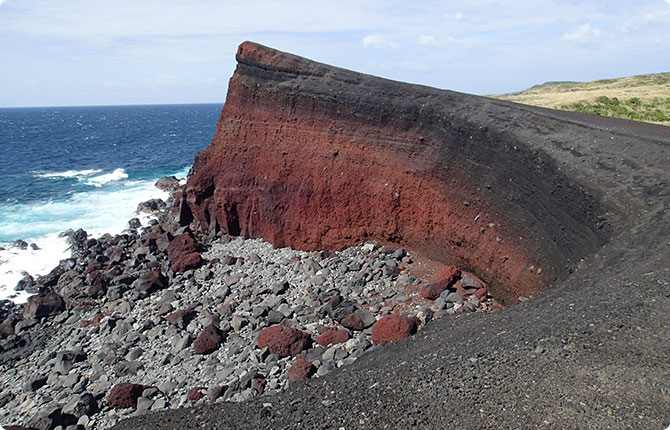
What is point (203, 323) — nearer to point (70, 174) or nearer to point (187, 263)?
point (187, 263)

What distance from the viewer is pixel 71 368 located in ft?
45.6

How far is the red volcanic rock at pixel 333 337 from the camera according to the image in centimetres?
1241

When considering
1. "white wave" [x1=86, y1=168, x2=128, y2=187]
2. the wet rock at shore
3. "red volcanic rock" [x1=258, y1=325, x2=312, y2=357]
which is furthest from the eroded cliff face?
"white wave" [x1=86, y1=168, x2=128, y2=187]

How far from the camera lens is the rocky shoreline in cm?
1168

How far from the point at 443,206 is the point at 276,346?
6.75 meters

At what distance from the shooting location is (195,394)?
37.1ft

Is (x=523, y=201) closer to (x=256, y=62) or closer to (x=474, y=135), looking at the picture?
(x=474, y=135)

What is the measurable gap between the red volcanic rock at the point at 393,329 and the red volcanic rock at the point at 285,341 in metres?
1.77

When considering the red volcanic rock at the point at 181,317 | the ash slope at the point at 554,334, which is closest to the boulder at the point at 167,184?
the red volcanic rock at the point at 181,317

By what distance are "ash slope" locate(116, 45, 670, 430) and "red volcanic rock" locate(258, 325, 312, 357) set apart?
2002mm

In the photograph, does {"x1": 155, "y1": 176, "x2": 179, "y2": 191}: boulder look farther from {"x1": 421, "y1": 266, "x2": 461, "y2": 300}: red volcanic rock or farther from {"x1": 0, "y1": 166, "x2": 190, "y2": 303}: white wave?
{"x1": 421, "y1": 266, "x2": 461, "y2": 300}: red volcanic rock

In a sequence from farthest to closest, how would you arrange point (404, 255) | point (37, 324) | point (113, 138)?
point (113, 138), point (37, 324), point (404, 255)

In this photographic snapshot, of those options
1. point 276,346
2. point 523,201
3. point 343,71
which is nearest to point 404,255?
point 523,201

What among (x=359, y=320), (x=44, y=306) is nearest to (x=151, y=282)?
(x=44, y=306)
